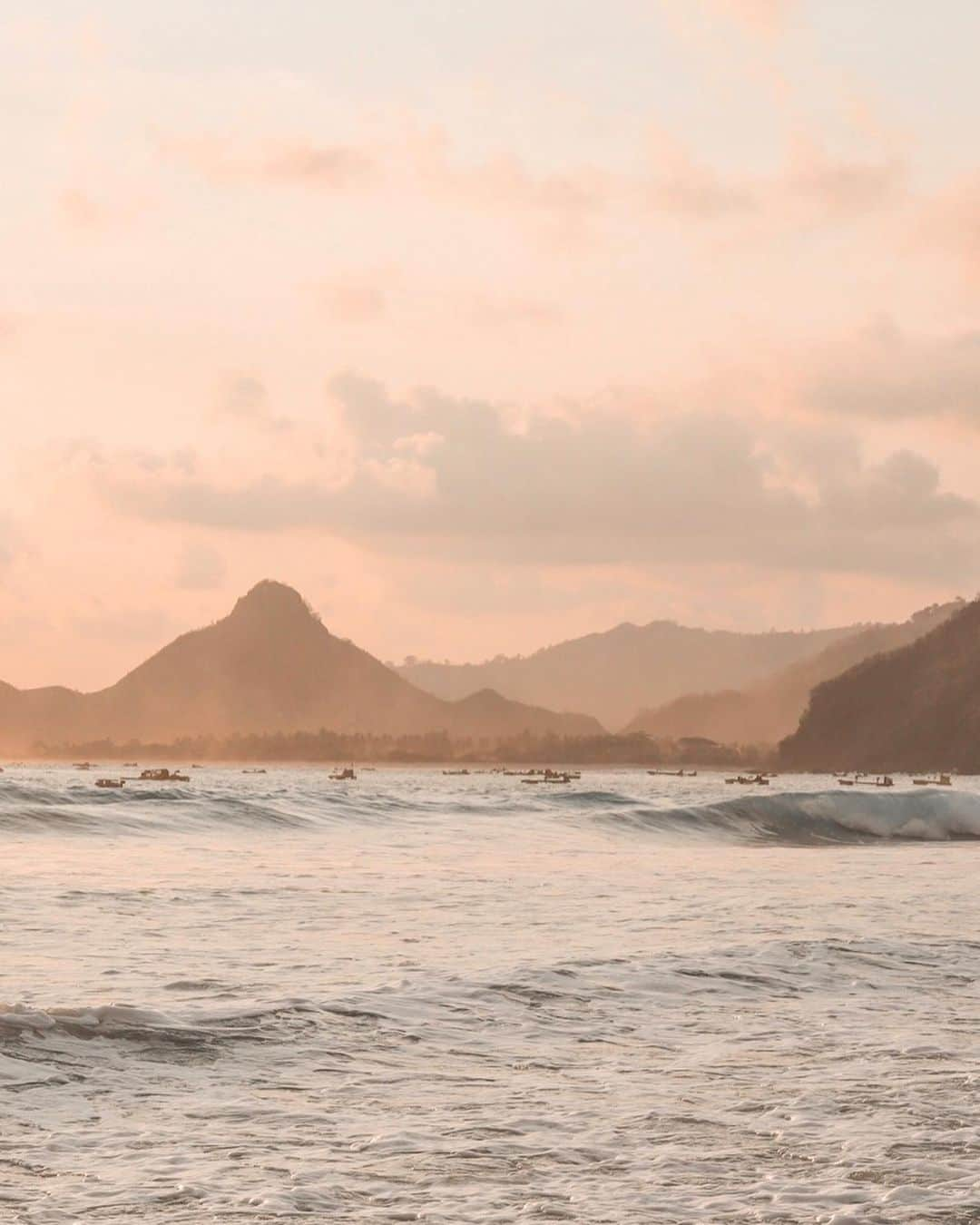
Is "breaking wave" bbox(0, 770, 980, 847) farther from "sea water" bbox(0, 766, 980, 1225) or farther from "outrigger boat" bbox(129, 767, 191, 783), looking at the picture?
"outrigger boat" bbox(129, 767, 191, 783)

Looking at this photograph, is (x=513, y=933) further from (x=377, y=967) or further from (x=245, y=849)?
(x=245, y=849)

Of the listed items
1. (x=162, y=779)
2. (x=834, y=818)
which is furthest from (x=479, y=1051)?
(x=162, y=779)

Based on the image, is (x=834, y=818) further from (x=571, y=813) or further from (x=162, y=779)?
(x=162, y=779)

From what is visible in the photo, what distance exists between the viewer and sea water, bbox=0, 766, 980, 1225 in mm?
7445

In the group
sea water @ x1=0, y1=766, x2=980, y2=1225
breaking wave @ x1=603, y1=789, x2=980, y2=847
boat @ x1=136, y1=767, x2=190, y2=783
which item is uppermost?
sea water @ x1=0, y1=766, x2=980, y2=1225

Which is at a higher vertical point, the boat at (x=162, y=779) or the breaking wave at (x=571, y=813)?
the breaking wave at (x=571, y=813)

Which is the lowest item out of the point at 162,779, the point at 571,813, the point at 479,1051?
the point at 162,779

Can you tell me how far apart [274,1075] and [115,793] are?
44305 millimetres

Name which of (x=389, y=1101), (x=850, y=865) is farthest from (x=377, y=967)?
A: (x=850, y=865)

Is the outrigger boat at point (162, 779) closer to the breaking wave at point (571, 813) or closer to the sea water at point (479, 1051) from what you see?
the breaking wave at point (571, 813)

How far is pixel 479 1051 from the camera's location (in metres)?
11.1

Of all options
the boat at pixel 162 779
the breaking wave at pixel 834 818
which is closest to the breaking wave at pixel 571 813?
the breaking wave at pixel 834 818

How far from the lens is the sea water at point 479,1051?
24.4 ft

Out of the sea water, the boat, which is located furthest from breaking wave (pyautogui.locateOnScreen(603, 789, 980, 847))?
the boat
